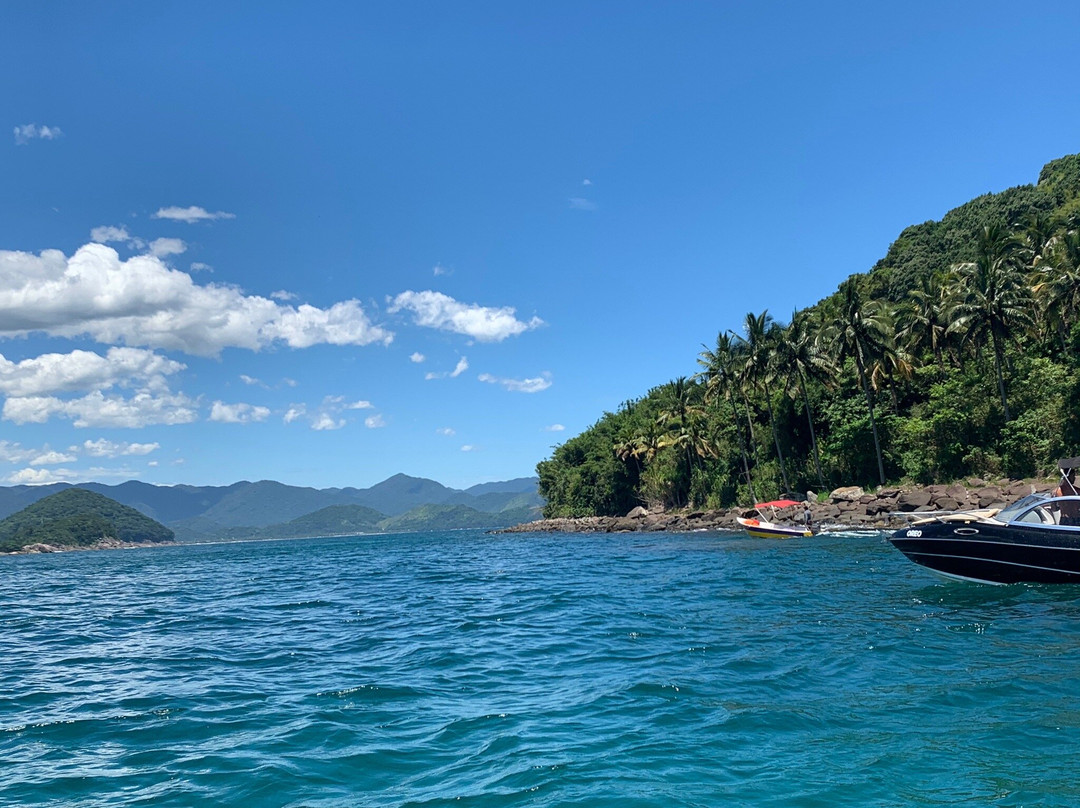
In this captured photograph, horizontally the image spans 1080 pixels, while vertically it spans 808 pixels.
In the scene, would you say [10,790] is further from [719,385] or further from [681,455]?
[681,455]

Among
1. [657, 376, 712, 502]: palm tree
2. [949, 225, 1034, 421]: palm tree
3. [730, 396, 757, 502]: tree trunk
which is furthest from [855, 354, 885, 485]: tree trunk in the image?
[657, 376, 712, 502]: palm tree

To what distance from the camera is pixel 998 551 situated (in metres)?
18.0

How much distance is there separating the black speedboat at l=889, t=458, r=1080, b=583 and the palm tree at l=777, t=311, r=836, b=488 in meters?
42.2

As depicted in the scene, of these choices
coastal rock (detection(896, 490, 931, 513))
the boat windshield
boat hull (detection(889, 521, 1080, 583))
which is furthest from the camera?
coastal rock (detection(896, 490, 931, 513))

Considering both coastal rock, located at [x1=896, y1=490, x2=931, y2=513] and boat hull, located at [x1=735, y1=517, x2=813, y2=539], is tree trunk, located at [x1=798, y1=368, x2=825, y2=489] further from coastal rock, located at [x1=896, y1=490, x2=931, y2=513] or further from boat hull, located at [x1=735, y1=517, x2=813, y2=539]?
boat hull, located at [x1=735, y1=517, x2=813, y2=539]

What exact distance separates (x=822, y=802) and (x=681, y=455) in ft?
273

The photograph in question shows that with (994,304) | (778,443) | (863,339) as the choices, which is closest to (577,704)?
(994,304)

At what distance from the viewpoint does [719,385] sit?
235 ft

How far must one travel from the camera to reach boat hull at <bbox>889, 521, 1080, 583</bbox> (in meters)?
17.3

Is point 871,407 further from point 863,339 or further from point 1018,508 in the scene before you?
point 1018,508

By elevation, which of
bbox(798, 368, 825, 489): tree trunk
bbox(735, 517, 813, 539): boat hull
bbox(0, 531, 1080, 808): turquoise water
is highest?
bbox(798, 368, 825, 489): tree trunk

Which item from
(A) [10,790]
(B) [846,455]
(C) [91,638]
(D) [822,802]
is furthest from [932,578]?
(B) [846,455]

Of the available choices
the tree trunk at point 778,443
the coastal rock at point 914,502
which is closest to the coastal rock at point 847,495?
the coastal rock at point 914,502

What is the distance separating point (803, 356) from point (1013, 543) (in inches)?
1776
